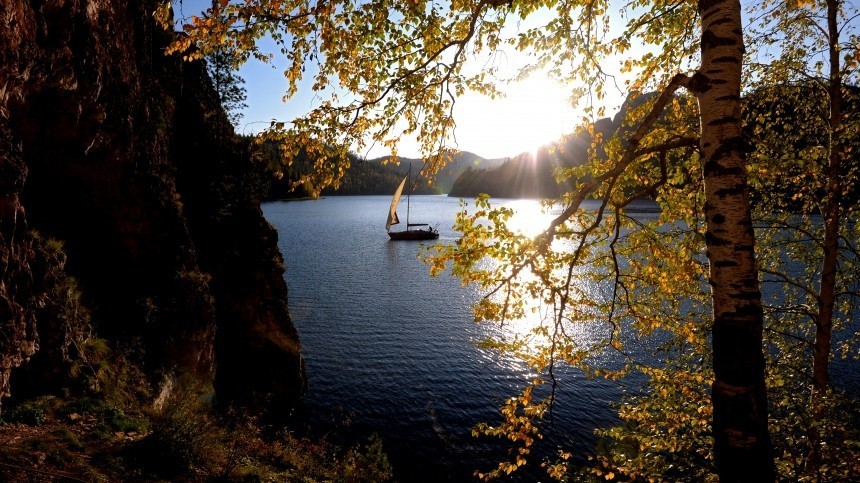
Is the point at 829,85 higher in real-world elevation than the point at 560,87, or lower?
higher

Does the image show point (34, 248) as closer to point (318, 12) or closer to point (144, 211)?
point (144, 211)

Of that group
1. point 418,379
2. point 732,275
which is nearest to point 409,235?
point 418,379

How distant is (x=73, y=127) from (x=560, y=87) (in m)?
13.3

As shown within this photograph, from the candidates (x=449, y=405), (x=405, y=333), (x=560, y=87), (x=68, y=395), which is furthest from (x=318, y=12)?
(x=405, y=333)

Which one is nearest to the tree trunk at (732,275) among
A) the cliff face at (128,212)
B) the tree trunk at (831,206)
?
the cliff face at (128,212)

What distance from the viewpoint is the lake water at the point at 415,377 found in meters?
18.4

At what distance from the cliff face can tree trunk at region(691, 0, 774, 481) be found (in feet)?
14.9

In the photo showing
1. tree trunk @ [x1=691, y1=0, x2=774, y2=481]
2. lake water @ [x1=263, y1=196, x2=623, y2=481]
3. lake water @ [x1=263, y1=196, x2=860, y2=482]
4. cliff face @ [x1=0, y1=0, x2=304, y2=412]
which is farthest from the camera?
lake water @ [x1=263, y1=196, x2=623, y2=481]

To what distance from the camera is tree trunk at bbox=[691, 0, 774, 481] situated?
3.01m

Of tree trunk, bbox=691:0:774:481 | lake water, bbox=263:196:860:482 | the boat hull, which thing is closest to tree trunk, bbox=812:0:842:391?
lake water, bbox=263:196:860:482

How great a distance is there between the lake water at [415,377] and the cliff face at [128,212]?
12.6ft

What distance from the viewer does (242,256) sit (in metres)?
20.6

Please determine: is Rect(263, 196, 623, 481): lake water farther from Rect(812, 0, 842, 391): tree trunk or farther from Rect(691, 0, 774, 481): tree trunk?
Rect(691, 0, 774, 481): tree trunk

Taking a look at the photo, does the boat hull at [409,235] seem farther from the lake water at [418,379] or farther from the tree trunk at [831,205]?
the tree trunk at [831,205]
